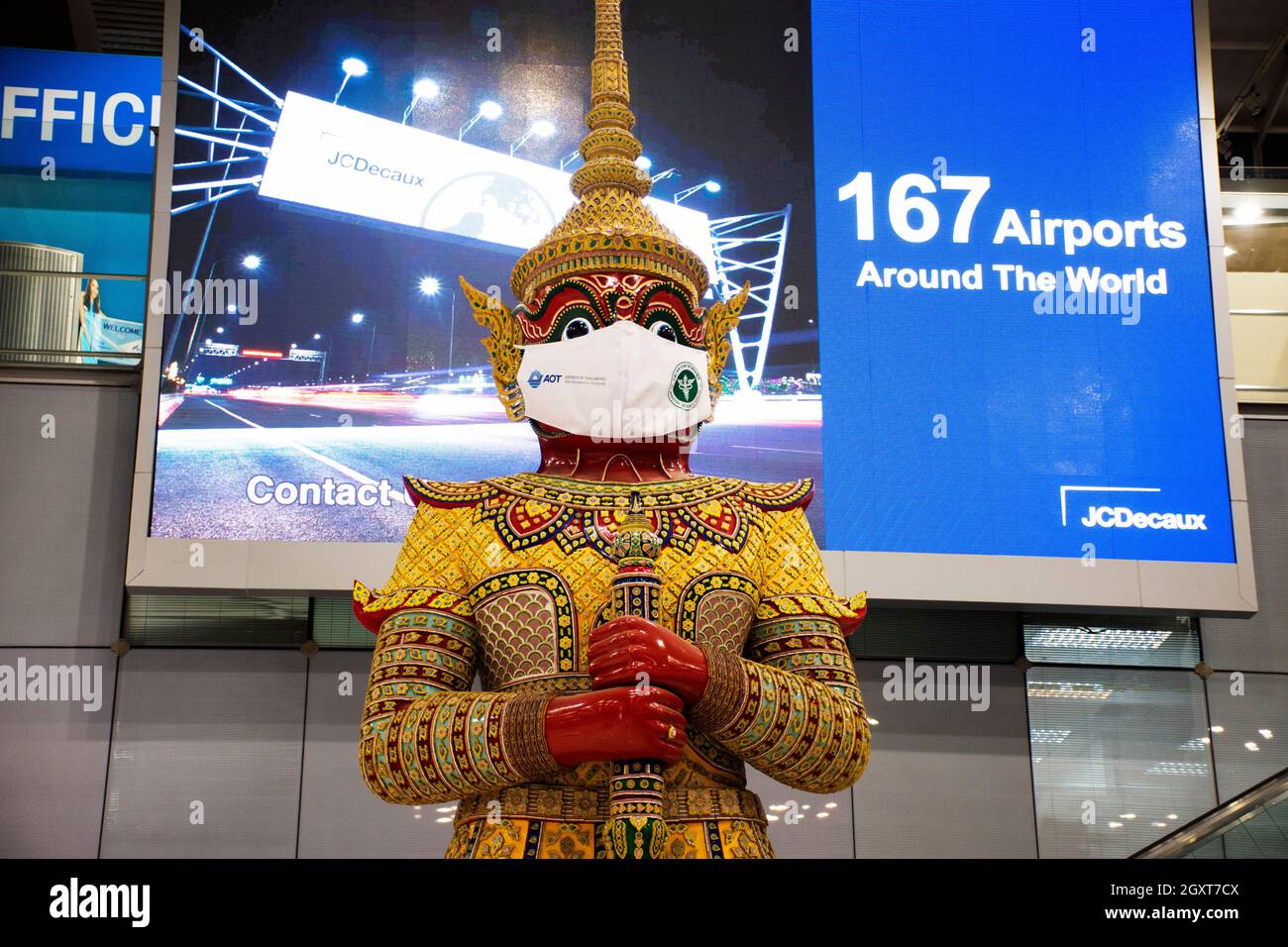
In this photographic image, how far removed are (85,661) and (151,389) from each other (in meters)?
1.49

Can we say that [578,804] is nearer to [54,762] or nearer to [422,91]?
[54,762]

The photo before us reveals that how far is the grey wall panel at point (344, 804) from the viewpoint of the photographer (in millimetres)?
7008

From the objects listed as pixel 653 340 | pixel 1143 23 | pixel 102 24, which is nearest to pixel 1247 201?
pixel 1143 23

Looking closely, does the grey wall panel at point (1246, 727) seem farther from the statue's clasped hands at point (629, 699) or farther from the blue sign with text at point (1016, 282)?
the statue's clasped hands at point (629, 699)

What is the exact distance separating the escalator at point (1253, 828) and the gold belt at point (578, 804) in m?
2.97

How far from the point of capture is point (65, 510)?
24.1 feet

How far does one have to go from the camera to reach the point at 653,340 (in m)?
3.78

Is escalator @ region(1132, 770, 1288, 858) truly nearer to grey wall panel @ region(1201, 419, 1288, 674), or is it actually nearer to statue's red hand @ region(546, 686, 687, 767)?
grey wall panel @ region(1201, 419, 1288, 674)

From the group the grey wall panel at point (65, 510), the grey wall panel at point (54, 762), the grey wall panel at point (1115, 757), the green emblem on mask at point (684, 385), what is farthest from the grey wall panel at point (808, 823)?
the green emblem on mask at point (684, 385)

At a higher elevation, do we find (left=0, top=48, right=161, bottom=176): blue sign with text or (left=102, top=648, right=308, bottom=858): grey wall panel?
(left=0, top=48, right=161, bottom=176): blue sign with text

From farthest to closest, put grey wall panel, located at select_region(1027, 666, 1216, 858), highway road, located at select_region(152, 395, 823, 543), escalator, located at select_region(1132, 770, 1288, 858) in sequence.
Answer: grey wall panel, located at select_region(1027, 666, 1216, 858) < highway road, located at select_region(152, 395, 823, 543) < escalator, located at select_region(1132, 770, 1288, 858)

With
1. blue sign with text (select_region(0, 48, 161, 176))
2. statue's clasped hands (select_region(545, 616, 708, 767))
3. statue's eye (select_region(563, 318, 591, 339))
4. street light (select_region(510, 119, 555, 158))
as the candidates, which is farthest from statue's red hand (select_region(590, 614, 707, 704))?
blue sign with text (select_region(0, 48, 161, 176))

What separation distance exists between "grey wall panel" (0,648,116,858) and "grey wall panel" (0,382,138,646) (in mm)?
124

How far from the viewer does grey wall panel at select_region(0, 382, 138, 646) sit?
23.7 ft
